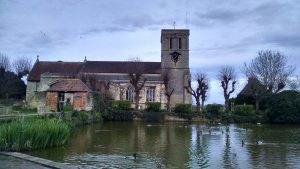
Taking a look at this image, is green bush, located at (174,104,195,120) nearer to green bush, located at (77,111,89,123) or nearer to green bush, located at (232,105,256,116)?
green bush, located at (232,105,256,116)

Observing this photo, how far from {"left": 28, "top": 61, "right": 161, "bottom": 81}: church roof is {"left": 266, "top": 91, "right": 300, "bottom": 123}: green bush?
22564 millimetres

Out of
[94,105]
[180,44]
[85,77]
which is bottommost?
[94,105]

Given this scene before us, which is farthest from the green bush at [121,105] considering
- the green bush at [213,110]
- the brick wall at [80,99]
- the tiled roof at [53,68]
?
the tiled roof at [53,68]

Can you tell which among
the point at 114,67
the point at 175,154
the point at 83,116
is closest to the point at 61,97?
the point at 83,116

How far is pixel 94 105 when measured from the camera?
4644 centimetres

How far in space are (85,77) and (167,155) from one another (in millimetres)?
42797

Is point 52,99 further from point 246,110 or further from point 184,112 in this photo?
point 246,110

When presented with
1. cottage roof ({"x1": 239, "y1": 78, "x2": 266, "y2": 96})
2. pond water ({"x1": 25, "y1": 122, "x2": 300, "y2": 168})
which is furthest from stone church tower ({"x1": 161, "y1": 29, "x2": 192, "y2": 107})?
pond water ({"x1": 25, "y1": 122, "x2": 300, "y2": 168})

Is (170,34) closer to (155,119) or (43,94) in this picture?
(155,119)

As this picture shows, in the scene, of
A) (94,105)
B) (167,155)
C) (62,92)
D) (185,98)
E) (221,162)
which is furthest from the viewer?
(185,98)

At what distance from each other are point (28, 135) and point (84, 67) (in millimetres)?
49550

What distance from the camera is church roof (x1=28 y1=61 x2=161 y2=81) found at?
2591 inches

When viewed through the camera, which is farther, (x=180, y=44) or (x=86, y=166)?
(x=180, y=44)

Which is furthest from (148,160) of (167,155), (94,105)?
(94,105)
